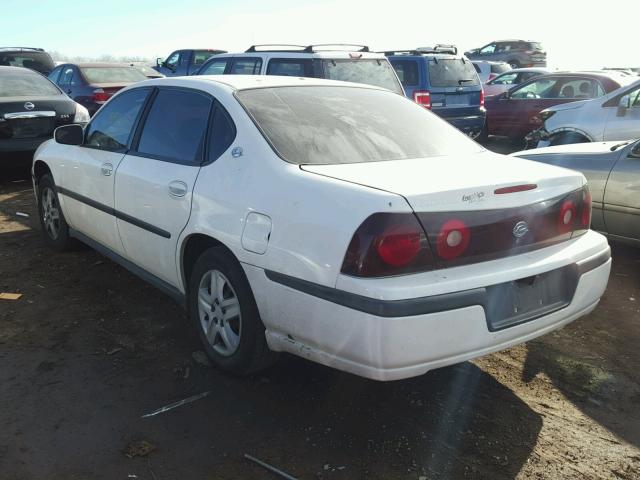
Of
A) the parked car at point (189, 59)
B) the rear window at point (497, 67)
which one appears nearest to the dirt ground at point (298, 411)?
the parked car at point (189, 59)

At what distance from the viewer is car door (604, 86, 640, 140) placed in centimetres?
812

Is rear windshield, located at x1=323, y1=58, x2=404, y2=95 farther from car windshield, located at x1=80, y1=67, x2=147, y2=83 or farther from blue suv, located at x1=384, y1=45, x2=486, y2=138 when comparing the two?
car windshield, located at x1=80, y1=67, x2=147, y2=83

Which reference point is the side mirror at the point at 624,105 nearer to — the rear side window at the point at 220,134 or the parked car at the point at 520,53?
the rear side window at the point at 220,134

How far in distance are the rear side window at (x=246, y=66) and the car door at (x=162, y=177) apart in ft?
18.0

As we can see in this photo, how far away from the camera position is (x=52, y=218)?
5.63 meters

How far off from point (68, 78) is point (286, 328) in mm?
11871

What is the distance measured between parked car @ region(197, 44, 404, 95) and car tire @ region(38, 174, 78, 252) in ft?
13.3

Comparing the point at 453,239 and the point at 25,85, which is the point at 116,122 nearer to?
the point at 453,239

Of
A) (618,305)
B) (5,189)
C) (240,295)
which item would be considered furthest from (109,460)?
(5,189)

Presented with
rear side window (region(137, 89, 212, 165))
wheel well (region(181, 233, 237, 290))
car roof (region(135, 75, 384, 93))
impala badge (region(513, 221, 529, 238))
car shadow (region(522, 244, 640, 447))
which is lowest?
car shadow (region(522, 244, 640, 447))

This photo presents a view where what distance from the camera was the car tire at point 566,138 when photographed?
8562 mm

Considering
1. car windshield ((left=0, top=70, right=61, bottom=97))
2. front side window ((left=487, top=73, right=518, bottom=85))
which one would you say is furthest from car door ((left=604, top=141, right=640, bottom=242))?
front side window ((left=487, top=73, right=518, bottom=85))

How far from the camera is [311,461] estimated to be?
2719 mm

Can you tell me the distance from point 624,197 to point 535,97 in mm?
7505
